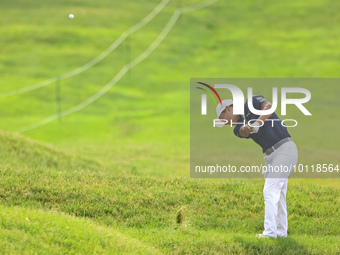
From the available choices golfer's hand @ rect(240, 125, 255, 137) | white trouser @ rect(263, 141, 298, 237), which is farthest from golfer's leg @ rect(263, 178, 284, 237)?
golfer's hand @ rect(240, 125, 255, 137)

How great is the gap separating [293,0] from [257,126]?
4554 cm

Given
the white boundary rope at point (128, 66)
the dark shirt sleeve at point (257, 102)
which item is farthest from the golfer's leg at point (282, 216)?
the white boundary rope at point (128, 66)

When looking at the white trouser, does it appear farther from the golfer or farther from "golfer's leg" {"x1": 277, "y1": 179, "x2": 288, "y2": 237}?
"golfer's leg" {"x1": 277, "y1": 179, "x2": 288, "y2": 237}

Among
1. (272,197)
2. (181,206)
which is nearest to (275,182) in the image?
(272,197)

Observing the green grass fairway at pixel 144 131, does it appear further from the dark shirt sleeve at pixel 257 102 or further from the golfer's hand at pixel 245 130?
the dark shirt sleeve at pixel 257 102

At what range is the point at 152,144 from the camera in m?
31.5

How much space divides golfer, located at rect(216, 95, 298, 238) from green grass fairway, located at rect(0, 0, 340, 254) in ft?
1.76

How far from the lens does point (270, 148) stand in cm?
1061

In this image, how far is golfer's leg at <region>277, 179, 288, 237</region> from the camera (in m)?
10.8

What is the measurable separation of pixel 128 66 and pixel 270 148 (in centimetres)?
3685

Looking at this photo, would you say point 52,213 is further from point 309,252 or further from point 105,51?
point 105,51

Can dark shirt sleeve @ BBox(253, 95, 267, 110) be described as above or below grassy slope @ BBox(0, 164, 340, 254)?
above

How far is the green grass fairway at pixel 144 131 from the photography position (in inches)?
404

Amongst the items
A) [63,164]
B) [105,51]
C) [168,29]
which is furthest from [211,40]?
[63,164]
